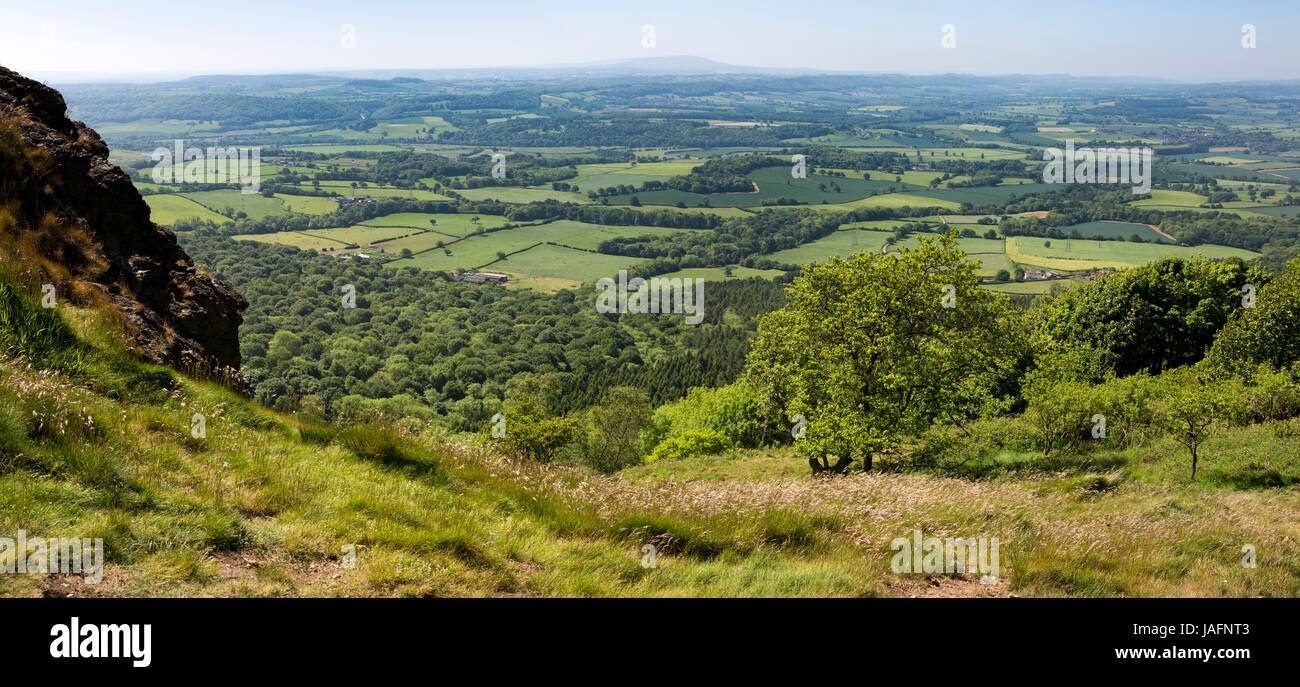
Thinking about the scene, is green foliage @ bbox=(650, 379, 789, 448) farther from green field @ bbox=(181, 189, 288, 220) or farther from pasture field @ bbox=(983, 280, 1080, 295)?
green field @ bbox=(181, 189, 288, 220)

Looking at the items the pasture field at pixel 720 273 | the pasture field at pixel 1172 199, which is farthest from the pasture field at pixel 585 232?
the pasture field at pixel 1172 199

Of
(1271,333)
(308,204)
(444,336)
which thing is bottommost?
(444,336)

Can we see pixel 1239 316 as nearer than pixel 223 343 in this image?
No

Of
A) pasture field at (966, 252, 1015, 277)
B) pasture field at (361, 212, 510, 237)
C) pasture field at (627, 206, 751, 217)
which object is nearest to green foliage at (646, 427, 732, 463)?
pasture field at (966, 252, 1015, 277)

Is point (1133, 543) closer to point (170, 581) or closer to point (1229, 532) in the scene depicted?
point (1229, 532)

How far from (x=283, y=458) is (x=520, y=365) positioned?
316 feet

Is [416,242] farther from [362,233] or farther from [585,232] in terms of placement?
[585,232]

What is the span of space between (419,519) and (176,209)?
189599 mm

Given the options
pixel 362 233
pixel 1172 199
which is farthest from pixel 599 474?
pixel 1172 199

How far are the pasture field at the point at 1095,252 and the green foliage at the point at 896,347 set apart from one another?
378ft

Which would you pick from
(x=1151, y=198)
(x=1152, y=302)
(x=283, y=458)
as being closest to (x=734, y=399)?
(x=1152, y=302)

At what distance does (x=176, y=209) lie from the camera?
157 m

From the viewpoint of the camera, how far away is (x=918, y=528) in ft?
27.5

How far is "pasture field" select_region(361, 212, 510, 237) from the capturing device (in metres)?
170
